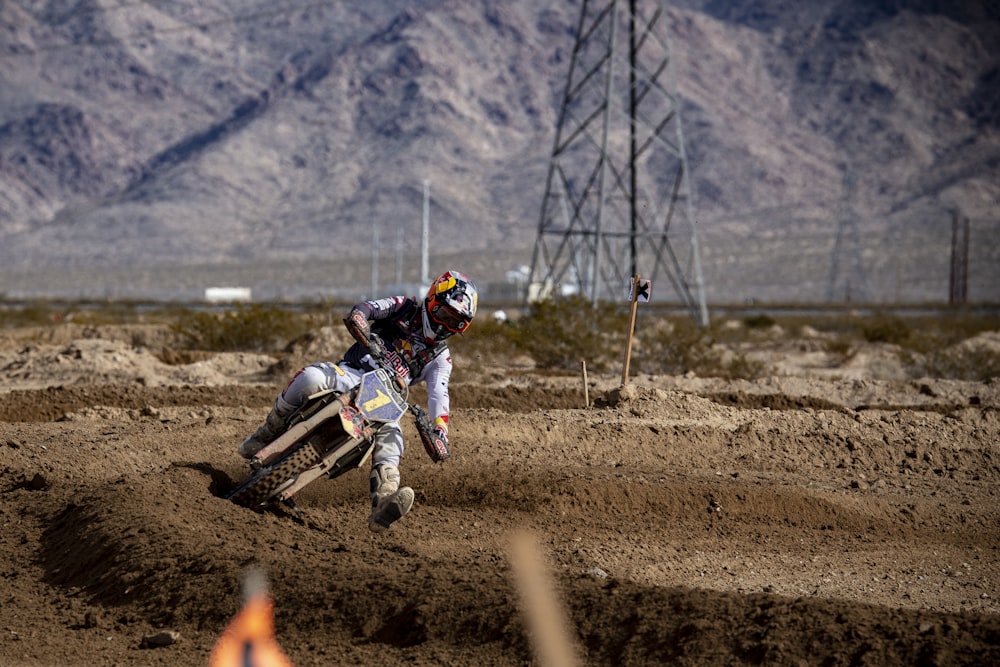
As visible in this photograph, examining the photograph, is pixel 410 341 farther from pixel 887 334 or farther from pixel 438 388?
pixel 887 334

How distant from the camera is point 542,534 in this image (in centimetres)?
1025

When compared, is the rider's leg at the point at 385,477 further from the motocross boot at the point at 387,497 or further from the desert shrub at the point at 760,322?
the desert shrub at the point at 760,322

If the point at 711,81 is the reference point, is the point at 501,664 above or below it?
below

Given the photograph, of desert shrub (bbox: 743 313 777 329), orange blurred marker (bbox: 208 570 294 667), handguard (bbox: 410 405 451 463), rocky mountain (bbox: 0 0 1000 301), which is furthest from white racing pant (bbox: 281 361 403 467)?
rocky mountain (bbox: 0 0 1000 301)

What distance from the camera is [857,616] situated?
6.63m

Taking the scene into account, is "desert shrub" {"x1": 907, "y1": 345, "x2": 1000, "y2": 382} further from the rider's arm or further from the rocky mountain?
the rocky mountain

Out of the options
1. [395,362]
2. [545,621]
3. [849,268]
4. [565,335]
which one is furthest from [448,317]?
[849,268]

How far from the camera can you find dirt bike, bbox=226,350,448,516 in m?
8.97

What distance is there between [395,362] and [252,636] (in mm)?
2754

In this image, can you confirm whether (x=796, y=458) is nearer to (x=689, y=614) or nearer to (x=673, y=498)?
(x=673, y=498)

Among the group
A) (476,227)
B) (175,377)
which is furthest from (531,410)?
(476,227)

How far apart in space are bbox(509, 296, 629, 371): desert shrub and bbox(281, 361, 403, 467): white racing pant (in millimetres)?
16047

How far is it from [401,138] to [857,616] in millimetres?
156018

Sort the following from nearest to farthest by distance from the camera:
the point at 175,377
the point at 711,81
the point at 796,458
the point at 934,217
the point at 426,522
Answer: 1. the point at 426,522
2. the point at 796,458
3. the point at 175,377
4. the point at 934,217
5. the point at 711,81
